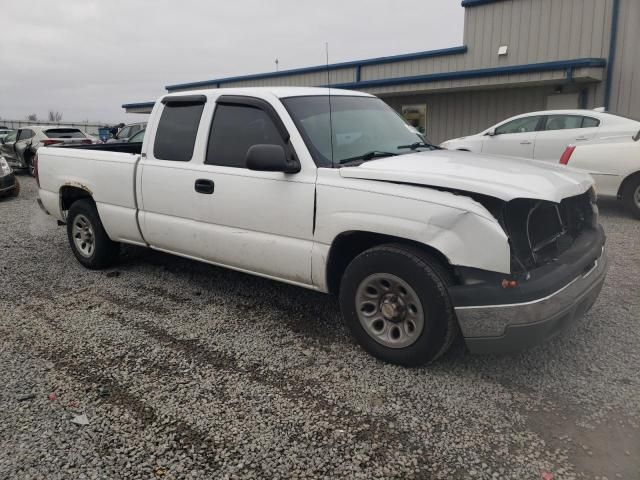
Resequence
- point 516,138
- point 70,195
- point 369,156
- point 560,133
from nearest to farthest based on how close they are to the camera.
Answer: point 369,156, point 70,195, point 560,133, point 516,138

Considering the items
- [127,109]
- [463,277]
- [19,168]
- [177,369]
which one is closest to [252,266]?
[177,369]

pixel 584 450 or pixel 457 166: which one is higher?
pixel 457 166

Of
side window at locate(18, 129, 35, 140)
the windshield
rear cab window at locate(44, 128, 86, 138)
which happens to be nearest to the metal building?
the windshield

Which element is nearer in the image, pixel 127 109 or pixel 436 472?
pixel 436 472

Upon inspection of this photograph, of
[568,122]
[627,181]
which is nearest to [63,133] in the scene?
[568,122]

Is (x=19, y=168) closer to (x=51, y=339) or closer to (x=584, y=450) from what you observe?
(x=51, y=339)

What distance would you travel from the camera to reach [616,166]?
26.9 ft

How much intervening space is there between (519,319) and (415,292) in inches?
24.1

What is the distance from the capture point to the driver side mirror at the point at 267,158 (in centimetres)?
365

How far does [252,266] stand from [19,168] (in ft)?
53.1

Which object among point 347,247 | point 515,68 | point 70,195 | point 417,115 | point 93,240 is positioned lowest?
point 93,240

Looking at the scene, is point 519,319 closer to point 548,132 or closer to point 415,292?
point 415,292

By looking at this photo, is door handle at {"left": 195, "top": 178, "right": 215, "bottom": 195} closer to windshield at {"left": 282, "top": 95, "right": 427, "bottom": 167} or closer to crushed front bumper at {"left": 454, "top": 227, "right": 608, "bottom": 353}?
windshield at {"left": 282, "top": 95, "right": 427, "bottom": 167}

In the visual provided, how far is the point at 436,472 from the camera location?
2523 millimetres
